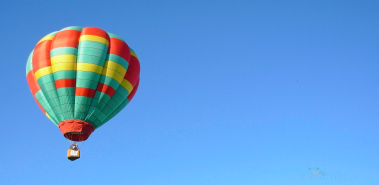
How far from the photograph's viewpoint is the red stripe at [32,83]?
27.2 metres

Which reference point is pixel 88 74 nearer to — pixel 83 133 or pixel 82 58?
pixel 82 58

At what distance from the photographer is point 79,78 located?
1033 inches

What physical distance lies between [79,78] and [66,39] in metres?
2.20

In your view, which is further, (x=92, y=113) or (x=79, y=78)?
(x=92, y=113)

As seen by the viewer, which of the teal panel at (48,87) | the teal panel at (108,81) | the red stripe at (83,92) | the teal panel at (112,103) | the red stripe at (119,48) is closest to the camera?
the red stripe at (83,92)

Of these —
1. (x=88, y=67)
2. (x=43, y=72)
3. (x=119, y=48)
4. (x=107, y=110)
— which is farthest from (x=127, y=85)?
(x=43, y=72)

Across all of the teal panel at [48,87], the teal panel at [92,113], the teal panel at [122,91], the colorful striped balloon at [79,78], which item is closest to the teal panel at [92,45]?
the colorful striped balloon at [79,78]

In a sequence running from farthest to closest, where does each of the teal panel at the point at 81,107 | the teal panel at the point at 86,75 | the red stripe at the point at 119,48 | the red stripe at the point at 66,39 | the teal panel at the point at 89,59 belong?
the red stripe at the point at 119,48 < the red stripe at the point at 66,39 < the teal panel at the point at 89,59 < the teal panel at the point at 86,75 < the teal panel at the point at 81,107

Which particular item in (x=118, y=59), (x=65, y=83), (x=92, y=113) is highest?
(x=118, y=59)

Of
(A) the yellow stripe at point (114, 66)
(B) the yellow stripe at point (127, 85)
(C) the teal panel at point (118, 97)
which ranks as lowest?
(C) the teal panel at point (118, 97)

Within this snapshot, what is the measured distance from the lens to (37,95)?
27188mm

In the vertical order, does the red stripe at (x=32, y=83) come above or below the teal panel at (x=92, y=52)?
below

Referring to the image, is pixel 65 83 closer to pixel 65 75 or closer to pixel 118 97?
pixel 65 75

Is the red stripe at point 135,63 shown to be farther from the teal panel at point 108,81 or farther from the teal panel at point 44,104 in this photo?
the teal panel at point 44,104
